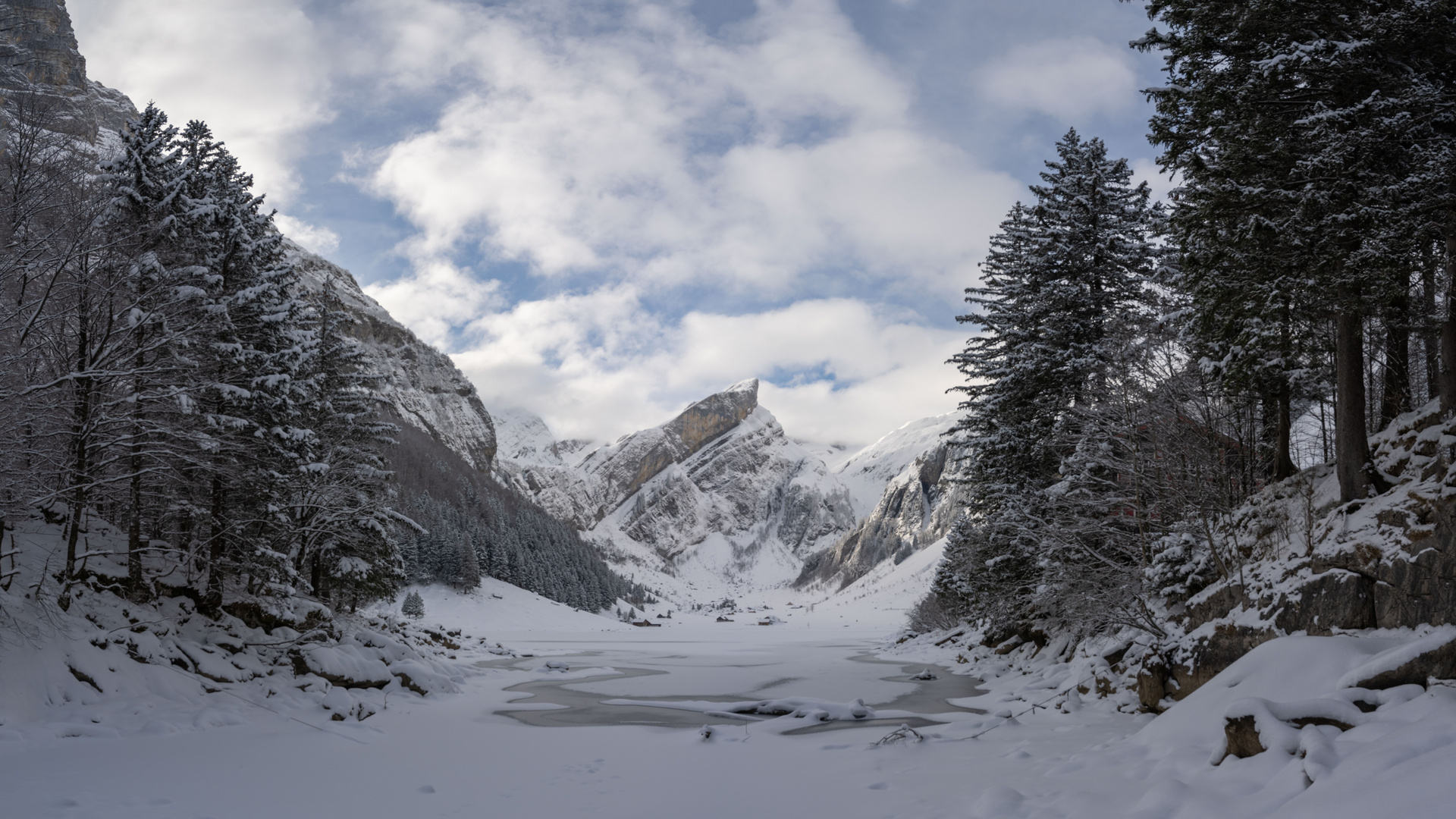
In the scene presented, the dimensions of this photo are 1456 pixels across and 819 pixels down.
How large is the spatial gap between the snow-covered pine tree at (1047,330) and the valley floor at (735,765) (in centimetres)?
404

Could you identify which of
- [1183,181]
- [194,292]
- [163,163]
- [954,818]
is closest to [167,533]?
[194,292]

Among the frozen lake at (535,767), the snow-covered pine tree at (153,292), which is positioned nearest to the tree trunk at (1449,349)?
the frozen lake at (535,767)

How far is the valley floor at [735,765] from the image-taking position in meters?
5.48

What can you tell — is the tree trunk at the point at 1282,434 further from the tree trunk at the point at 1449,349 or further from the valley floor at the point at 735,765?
the valley floor at the point at 735,765

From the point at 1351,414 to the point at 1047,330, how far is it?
876cm

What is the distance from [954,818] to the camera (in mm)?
6523

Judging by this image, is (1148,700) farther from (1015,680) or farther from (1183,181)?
(1183,181)

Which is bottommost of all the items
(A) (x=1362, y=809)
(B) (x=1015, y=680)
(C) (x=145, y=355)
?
(B) (x=1015, y=680)

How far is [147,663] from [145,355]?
18.5 ft

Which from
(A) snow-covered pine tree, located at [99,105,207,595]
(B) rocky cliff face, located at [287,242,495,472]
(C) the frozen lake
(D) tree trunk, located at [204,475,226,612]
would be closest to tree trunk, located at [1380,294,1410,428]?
(C) the frozen lake

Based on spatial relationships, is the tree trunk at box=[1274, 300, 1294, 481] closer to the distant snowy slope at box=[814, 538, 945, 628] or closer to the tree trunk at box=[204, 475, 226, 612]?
the tree trunk at box=[204, 475, 226, 612]

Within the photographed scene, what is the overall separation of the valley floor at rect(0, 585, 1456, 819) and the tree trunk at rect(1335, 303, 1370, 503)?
11.6 feet

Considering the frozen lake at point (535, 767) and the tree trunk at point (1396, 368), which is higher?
A: the tree trunk at point (1396, 368)

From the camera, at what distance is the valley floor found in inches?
Answer: 216
